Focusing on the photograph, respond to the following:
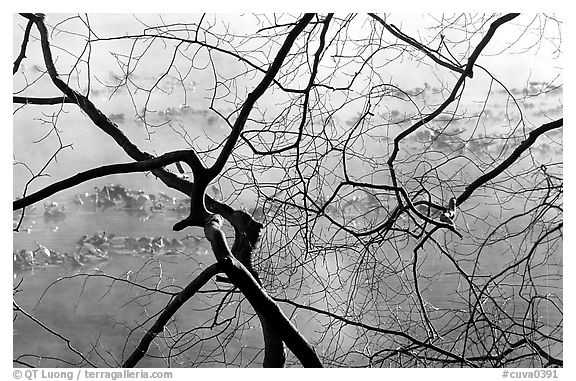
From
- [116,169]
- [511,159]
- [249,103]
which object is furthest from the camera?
[511,159]

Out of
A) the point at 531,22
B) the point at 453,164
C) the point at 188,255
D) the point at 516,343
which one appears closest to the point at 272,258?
the point at 188,255

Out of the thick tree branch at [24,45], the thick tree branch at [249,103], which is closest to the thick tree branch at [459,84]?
the thick tree branch at [249,103]

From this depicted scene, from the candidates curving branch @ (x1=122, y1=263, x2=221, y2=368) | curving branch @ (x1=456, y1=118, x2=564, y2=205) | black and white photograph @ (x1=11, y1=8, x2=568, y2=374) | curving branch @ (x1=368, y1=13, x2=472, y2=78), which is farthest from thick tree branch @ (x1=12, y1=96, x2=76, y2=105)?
curving branch @ (x1=456, y1=118, x2=564, y2=205)

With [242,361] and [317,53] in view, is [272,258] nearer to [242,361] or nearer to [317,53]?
[242,361]

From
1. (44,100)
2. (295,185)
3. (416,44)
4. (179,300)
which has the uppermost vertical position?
(416,44)

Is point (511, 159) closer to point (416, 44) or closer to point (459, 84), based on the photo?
point (459, 84)

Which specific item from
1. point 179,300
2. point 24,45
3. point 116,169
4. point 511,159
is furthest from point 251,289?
point 24,45

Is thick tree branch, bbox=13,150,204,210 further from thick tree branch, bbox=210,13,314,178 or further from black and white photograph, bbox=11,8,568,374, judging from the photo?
black and white photograph, bbox=11,8,568,374

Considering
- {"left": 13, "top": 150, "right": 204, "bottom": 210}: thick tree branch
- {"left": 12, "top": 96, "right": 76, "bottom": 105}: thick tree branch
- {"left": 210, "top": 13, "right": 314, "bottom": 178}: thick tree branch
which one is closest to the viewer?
{"left": 13, "top": 150, "right": 204, "bottom": 210}: thick tree branch
